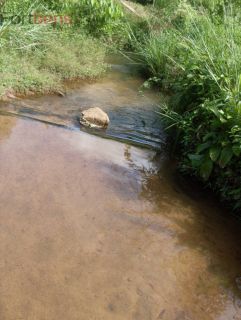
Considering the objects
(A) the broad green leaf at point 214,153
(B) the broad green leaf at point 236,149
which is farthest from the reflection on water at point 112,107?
(B) the broad green leaf at point 236,149

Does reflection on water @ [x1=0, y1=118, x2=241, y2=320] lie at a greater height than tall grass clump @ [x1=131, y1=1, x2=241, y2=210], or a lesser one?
lesser

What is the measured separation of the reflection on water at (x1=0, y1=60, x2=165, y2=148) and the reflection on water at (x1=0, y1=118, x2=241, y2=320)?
28.2 inches

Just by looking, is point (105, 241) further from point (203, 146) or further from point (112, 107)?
point (112, 107)

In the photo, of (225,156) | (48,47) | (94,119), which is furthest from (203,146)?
(48,47)

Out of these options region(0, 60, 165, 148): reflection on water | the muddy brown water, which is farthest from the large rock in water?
the muddy brown water

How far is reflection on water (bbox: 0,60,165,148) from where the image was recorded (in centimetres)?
506

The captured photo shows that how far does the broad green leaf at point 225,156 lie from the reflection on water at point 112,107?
4.30 ft

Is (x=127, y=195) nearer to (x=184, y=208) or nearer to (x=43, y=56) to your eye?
(x=184, y=208)

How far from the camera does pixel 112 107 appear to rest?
5914 mm

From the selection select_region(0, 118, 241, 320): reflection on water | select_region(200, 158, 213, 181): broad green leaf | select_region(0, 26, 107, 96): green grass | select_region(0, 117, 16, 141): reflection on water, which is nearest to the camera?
select_region(0, 118, 241, 320): reflection on water

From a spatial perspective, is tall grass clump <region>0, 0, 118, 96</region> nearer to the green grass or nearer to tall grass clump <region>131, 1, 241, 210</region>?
the green grass

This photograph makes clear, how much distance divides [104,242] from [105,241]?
0.05 feet

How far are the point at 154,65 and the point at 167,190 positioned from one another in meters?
3.81

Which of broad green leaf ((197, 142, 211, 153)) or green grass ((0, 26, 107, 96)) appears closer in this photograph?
broad green leaf ((197, 142, 211, 153))
